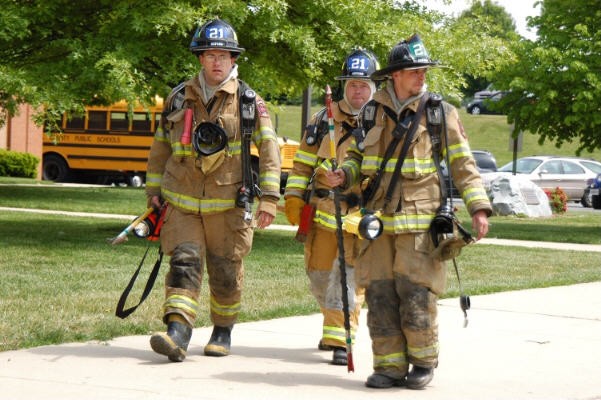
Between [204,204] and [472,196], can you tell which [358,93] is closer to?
[204,204]

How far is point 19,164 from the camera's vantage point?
3553cm

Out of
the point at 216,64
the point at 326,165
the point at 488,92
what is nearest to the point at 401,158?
the point at 326,165

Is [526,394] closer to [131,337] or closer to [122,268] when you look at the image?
[131,337]

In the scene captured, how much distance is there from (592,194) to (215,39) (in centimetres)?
2672

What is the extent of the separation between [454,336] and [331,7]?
7230 mm

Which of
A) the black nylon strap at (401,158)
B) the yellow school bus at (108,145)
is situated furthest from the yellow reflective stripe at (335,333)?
the yellow school bus at (108,145)

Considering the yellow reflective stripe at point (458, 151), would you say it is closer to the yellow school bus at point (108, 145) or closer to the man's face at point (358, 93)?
the man's face at point (358, 93)

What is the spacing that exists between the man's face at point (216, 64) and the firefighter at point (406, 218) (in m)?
1.10

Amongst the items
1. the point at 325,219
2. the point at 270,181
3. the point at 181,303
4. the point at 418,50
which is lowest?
the point at 181,303

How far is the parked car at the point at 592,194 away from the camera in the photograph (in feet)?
105

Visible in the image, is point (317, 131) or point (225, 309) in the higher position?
point (317, 131)

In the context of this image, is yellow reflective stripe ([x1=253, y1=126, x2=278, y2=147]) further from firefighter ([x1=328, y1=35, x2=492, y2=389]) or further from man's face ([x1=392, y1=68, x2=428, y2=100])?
man's face ([x1=392, y1=68, x2=428, y2=100])

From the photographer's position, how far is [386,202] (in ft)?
21.7

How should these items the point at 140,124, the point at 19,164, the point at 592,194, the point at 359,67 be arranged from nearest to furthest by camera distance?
the point at 359,67
the point at 592,194
the point at 140,124
the point at 19,164
